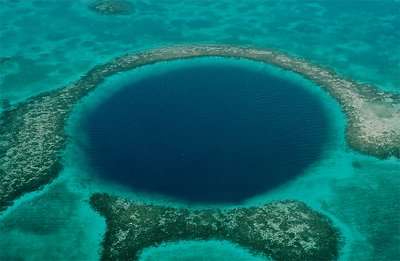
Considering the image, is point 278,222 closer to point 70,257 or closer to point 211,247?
point 211,247

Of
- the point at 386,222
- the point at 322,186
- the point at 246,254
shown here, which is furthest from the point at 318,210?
the point at 246,254

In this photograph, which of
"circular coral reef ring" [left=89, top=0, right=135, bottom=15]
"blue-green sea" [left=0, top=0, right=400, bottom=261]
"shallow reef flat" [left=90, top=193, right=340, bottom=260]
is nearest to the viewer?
"shallow reef flat" [left=90, top=193, right=340, bottom=260]

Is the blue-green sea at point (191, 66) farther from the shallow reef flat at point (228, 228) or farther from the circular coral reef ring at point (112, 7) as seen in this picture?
the circular coral reef ring at point (112, 7)

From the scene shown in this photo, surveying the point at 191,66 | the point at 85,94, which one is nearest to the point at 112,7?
the point at 191,66

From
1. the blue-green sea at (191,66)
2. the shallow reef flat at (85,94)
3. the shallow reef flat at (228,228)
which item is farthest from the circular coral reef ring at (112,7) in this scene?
the shallow reef flat at (228,228)

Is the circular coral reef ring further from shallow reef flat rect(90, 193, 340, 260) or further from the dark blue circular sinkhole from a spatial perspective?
shallow reef flat rect(90, 193, 340, 260)

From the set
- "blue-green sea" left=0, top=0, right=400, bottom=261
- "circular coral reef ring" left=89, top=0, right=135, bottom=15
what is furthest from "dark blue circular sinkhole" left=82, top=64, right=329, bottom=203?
"circular coral reef ring" left=89, top=0, right=135, bottom=15
